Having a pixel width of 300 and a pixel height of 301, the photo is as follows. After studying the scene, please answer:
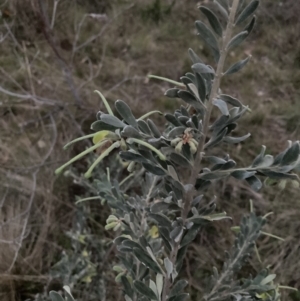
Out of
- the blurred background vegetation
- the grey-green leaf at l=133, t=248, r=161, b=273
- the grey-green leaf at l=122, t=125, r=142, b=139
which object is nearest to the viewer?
the grey-green leaf at l=122, t=125, r=142, b=139

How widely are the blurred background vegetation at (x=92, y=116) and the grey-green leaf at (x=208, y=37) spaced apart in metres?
0.91

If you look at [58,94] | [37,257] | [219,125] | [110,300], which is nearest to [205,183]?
[219,125]

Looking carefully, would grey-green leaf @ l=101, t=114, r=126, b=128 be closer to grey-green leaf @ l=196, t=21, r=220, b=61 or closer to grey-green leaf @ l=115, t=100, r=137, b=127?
grey-green leaf @ l=115, t=100, r=137, b=127

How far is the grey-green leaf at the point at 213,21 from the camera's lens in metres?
0.51

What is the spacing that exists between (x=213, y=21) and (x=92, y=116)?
143 centimetres

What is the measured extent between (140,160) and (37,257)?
110 cm

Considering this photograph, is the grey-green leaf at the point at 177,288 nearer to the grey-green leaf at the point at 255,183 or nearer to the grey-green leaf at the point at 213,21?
the grey-green leaf at the point at 255,183

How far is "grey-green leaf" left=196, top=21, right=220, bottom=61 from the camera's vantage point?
1.69 feet

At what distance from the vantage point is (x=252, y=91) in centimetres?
231

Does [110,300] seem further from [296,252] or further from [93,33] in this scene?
[93,33]

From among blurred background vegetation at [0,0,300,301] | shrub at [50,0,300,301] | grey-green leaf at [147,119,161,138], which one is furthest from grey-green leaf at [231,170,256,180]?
blurred background vegetation at [0,0,300,301]

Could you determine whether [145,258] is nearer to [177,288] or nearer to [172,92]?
[177,288]

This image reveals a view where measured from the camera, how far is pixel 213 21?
52 centimetres

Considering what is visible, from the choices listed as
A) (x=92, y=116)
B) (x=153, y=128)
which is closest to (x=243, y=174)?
(x=153, y=128)
